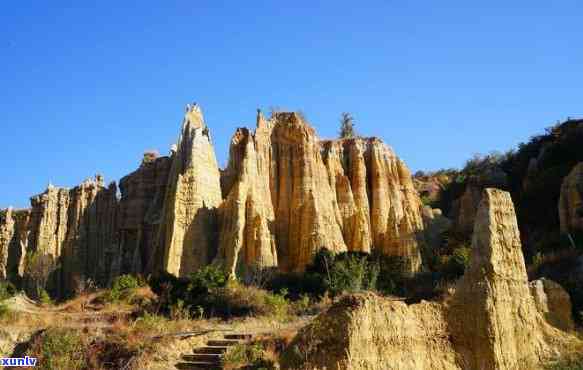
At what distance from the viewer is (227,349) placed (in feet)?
59.5

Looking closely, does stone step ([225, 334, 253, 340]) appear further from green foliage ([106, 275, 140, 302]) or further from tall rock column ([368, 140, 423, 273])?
tall rock column ([368, 140, 423, 273])

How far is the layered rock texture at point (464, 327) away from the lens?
1480 centimetres

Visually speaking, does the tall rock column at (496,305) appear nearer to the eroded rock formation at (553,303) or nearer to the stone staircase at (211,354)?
the eroded rock formation at (553,303)

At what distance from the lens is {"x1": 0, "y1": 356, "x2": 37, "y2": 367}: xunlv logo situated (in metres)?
18.5

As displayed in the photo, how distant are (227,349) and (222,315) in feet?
25.3

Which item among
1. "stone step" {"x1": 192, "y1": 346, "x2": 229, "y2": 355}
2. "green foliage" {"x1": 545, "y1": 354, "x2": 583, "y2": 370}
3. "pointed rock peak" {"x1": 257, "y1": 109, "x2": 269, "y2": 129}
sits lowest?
"green foliage" {"x1": 545, "y1": 354, "x2": 583, "y2": 370}

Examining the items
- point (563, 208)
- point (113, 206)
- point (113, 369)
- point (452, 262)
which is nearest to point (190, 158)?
point (113, 206)

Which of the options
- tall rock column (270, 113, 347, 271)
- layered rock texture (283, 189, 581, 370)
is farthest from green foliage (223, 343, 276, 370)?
tall rock column (270, 113, 347, 271)

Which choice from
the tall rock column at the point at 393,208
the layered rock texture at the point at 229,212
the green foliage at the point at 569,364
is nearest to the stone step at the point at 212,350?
the green foliage at the point at 569,364

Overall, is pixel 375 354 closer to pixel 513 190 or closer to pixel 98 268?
pixel 98 268

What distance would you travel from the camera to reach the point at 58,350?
61.2 ft

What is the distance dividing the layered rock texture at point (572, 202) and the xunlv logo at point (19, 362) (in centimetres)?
2461

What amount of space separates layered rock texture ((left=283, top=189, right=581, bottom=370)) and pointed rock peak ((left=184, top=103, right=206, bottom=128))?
30.0 m

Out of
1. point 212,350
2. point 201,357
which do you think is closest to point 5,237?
point 212,350
